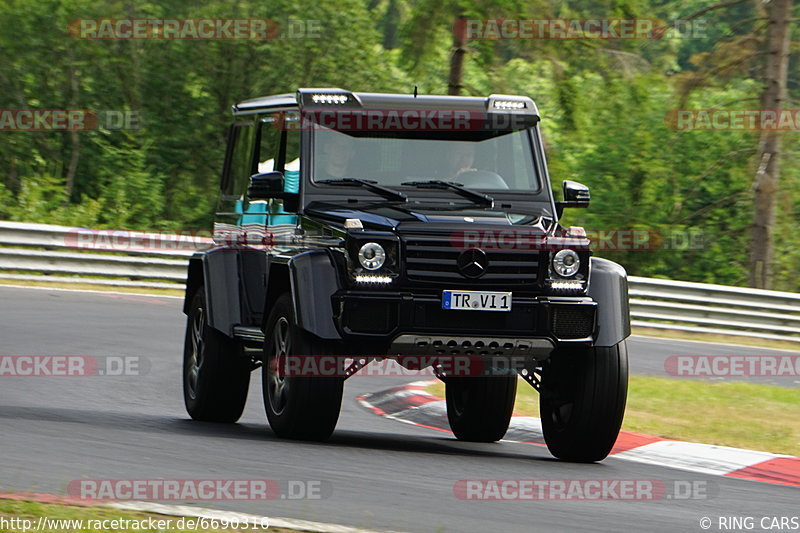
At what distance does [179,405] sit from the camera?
1166 cm

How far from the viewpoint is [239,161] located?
35.2 ft

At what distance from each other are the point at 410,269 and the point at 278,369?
1.11m

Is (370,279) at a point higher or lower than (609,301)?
higher

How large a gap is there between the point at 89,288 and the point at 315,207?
503 inches

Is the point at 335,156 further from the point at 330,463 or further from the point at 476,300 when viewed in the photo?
the point at 330,463

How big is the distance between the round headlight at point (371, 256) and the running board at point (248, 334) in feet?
4.75

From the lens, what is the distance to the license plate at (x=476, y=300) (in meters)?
8.07

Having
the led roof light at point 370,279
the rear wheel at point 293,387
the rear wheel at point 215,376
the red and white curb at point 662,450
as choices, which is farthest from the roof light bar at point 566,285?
the rear wheel at point 215,376

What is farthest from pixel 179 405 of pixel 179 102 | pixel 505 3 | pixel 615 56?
pixel 179 102

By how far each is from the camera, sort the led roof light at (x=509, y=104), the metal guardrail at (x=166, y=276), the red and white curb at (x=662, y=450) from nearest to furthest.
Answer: the red and white curb at (x=662, y=450) < the led roof light at (x=509, y=104) < the metal guardrail at (x=166, y=276)

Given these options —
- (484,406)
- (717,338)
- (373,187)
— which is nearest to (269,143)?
(373,187)

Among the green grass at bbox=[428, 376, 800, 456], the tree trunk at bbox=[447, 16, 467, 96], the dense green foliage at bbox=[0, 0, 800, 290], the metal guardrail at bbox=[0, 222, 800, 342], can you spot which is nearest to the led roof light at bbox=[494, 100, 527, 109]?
the green grass at bbox=[428, 376, 800, 456]

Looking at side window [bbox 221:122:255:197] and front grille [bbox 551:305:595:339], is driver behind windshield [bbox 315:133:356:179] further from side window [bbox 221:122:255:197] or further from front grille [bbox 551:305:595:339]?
front grille [bbox 551:305:595:339]

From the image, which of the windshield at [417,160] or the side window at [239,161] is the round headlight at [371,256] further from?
the side window at [239,161]
